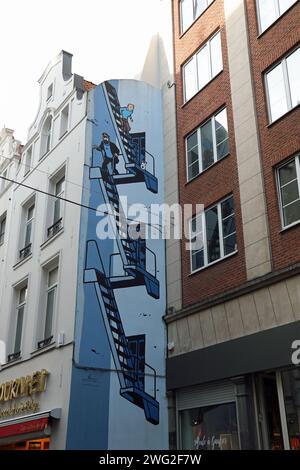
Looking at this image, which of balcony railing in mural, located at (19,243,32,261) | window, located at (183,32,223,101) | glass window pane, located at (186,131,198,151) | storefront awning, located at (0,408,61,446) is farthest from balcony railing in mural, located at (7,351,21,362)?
window, located at (183,32,223,101)

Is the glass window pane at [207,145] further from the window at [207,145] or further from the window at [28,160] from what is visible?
the window at [28,160]

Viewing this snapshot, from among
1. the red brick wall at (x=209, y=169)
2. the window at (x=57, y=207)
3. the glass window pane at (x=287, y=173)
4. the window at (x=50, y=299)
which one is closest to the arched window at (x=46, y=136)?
the window at (x=57, y=207)

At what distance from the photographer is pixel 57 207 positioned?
18359 mm

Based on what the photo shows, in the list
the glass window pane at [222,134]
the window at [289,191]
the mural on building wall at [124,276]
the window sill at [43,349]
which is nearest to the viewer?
the window at [289,191]

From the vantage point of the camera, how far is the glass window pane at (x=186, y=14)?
18.6m

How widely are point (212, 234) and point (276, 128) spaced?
336 centimetres

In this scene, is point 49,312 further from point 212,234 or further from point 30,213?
point 212,234

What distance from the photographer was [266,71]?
47.3ft

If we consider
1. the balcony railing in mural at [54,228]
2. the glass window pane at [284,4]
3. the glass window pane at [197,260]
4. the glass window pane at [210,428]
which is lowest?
the glass window pane at [210,428]

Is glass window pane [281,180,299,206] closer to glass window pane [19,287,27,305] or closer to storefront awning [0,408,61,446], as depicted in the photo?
storefront awning [0,408,61,446]

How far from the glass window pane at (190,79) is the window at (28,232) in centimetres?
713

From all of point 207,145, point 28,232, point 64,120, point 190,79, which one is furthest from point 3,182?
point 207,145

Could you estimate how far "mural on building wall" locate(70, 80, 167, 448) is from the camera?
14.1 meters
